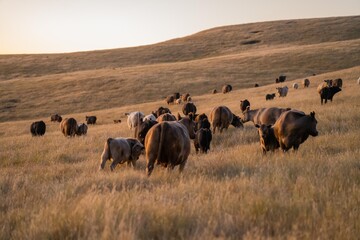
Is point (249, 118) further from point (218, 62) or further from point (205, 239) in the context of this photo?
point (218, 62)

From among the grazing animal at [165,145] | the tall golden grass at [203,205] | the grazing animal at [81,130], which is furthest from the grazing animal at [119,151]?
the grazing animal at [81,130]

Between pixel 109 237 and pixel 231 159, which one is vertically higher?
pixel 109 237

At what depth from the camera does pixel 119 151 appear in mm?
10047

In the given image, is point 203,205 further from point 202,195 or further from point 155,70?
point 155,70

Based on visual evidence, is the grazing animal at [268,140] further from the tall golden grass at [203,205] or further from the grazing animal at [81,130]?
the grazing animal at [81,130]

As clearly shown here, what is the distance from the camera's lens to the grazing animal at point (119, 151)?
9.88 meters

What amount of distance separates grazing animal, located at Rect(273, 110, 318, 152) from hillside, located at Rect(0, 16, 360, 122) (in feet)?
132

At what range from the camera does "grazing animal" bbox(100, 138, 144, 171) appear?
9.88 m

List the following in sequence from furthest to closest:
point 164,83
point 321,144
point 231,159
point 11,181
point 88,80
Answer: point 88,80, point 164,83, point 321,144, point 231,159, point 11,181

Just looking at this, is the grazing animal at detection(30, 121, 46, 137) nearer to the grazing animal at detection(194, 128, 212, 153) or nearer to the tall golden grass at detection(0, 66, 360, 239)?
the grazing animal at detection(194, 128, 212, 153)

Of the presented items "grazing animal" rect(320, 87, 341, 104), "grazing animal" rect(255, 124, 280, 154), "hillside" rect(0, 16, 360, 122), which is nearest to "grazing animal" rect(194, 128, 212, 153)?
"grazing animal" rect(255, 124, 280, 154)

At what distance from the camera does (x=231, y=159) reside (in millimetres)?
9453

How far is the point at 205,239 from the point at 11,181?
522cm

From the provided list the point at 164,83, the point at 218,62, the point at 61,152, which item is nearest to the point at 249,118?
the point at 61,152
